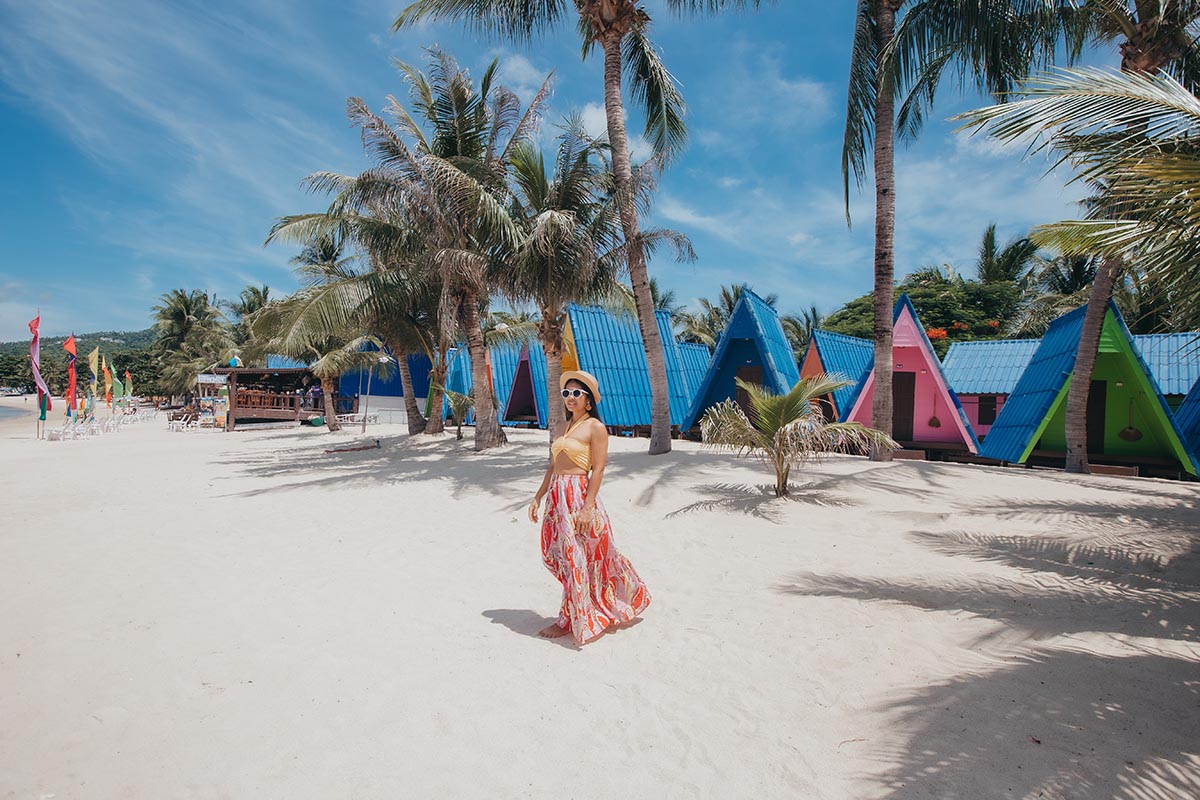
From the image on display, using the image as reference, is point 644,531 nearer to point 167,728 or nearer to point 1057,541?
point 1057,541

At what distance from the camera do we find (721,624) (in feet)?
14.0

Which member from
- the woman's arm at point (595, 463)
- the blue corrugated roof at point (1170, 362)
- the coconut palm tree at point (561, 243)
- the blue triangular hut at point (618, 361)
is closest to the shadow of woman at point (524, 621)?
the woman's arm at point (595, 463)

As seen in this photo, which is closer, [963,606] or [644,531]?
[963,606]

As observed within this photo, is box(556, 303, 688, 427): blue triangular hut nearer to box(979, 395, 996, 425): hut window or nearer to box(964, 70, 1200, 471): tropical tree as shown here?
box(979, 395, 996, 425): hut window

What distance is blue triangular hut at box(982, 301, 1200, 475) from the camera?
37.9 feet

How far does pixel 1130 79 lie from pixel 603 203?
9.21 m

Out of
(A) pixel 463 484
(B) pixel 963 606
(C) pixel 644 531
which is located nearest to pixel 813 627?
(B) pixel 963 606

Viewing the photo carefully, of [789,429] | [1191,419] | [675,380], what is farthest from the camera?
[675,380]

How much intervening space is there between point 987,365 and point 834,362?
4.01m

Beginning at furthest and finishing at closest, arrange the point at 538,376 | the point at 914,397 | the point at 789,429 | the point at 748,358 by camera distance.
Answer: the point at 538,376
the point at 748,358
the point at 914,397
the point at 789,429

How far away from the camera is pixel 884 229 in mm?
10828

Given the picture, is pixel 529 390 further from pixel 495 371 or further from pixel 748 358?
pixel 748 358

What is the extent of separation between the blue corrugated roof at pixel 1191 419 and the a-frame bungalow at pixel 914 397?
3.77m

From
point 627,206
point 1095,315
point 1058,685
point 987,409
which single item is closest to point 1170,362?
point 987,409
